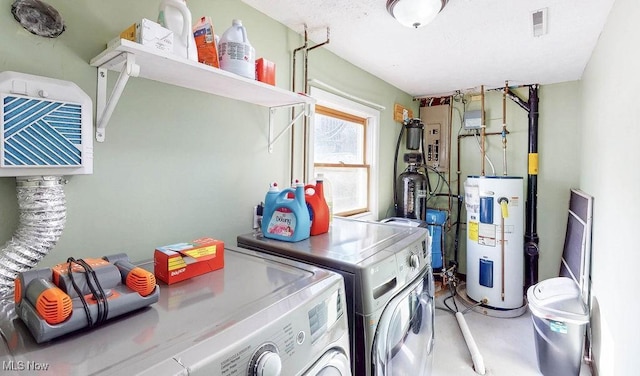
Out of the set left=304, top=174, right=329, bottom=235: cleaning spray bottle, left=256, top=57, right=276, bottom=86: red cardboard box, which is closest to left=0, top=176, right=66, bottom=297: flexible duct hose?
left=256, top=57, right=276, bottom=86: red cardboard box

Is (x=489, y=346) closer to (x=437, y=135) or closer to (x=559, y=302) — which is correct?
(x=559, y=302)

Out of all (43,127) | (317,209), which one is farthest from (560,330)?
(43,127)

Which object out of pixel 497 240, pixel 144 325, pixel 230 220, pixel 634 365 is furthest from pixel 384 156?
pixel 144 325

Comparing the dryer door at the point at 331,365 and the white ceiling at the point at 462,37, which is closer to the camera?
the dryer door at the point at 331,365

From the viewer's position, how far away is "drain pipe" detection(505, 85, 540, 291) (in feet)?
10.2

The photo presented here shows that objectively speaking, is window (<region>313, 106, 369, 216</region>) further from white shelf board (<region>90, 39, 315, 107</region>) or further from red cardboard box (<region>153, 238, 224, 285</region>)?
red cardboard box (<region>153, 238, 224, 285</region>)

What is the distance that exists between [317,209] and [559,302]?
1.79 m

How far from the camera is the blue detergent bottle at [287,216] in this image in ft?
4.66

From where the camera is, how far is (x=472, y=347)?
220 cm

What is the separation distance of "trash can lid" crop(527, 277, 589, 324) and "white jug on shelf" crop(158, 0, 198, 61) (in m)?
2.51

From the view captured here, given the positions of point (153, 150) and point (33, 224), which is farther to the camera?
point (153, 150)

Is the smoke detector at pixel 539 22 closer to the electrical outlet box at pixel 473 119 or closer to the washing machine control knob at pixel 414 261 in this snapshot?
the electrical outlet box at pixel 473 119

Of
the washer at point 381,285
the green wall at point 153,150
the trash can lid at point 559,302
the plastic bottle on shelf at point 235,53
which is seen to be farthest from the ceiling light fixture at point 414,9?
the trash can lid at point 559,302

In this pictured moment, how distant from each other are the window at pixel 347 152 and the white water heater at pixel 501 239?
105 cm
